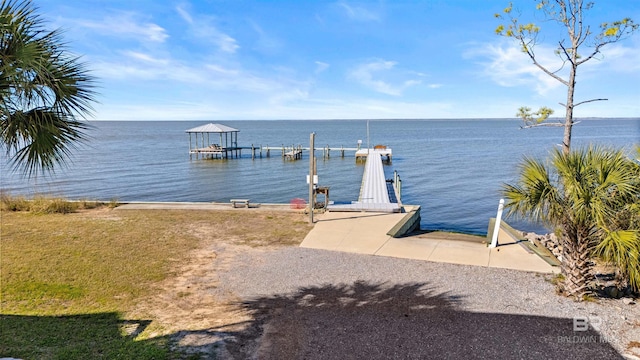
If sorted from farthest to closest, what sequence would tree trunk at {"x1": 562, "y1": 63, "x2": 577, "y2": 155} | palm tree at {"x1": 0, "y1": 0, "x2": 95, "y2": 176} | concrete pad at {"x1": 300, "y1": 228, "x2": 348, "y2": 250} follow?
concrete pad at {"x1": 300, "y1": 228, "x2": 348, "y2": 250} < tree trunk at {"x1": 562, "y1": 63, "x2": 577, "y2": 155} < palm tree at {"x1": 0, "y1": 0, "x2": 95, "y2": 176}

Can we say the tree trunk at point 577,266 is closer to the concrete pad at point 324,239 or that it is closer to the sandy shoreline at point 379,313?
the sandy shoreline at point 379,313

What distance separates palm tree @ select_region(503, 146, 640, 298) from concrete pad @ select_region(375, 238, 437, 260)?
3.14m

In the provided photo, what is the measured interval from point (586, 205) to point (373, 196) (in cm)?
1285

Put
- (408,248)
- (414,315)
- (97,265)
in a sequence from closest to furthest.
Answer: (414,315) < (97,265) < (408,248)

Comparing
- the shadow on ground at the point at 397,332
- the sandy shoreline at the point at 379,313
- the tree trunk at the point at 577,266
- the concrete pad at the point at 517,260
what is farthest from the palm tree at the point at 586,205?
the concrete pad at the point at 517,260

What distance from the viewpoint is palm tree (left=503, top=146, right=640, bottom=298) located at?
21.0 ft

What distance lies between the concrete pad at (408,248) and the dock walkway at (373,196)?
3.42 m

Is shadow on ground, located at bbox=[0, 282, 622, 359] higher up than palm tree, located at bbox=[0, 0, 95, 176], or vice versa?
palm tree, located at bbox=[0, 0, 95, 176]

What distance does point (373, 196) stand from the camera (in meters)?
19.2

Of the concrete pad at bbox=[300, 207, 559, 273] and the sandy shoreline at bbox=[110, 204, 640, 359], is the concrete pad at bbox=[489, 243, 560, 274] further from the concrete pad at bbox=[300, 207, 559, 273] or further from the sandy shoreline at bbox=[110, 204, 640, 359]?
the sandy shoreline at bbox=[110, 204, 640, 359]

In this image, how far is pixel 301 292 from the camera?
7.73m

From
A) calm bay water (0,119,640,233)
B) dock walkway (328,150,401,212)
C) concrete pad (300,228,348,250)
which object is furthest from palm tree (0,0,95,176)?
calm bay water (0,119,640,233)

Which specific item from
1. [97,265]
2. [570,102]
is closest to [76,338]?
[97,265]

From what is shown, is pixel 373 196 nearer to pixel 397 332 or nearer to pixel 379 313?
pixel 379 313
